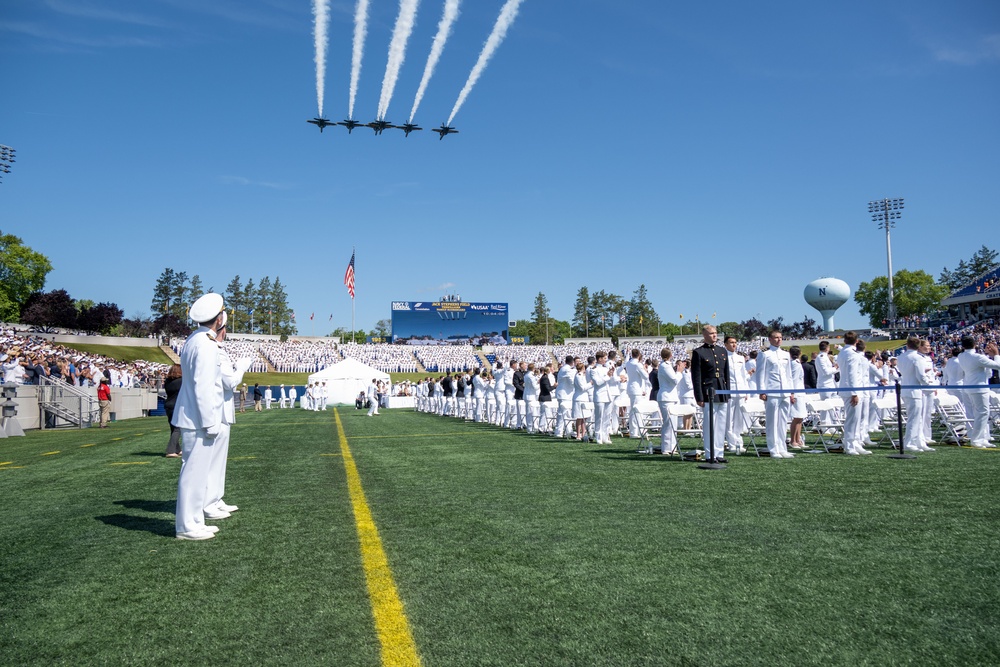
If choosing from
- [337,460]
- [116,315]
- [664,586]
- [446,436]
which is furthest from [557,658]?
[116,315]

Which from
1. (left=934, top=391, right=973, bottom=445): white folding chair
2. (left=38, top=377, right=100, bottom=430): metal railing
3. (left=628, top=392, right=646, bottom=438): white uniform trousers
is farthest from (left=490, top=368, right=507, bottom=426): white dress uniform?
(left=38, top=377, right=100, bottom=430): metal railing

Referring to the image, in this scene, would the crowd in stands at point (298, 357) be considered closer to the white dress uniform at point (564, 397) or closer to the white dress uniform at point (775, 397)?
the white dress uniform at point (564, 397)

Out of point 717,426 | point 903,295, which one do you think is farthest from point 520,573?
point 903,295

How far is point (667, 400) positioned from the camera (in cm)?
1224

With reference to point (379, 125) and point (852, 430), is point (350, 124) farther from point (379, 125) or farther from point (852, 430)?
point (852, 430)

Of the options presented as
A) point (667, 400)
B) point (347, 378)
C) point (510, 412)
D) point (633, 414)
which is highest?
point (347, 378)

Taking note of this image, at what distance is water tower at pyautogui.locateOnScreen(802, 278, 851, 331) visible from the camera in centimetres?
10169

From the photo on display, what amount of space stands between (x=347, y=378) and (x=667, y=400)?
36584 millimetres

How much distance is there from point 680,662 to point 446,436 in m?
15.0

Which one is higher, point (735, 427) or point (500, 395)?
point (500, 395)

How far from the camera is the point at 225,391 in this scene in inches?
272

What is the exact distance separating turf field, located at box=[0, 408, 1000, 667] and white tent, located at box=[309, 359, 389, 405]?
3687 cm

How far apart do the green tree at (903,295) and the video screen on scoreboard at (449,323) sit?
6500 centimetres

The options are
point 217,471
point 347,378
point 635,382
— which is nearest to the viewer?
point 217,471
